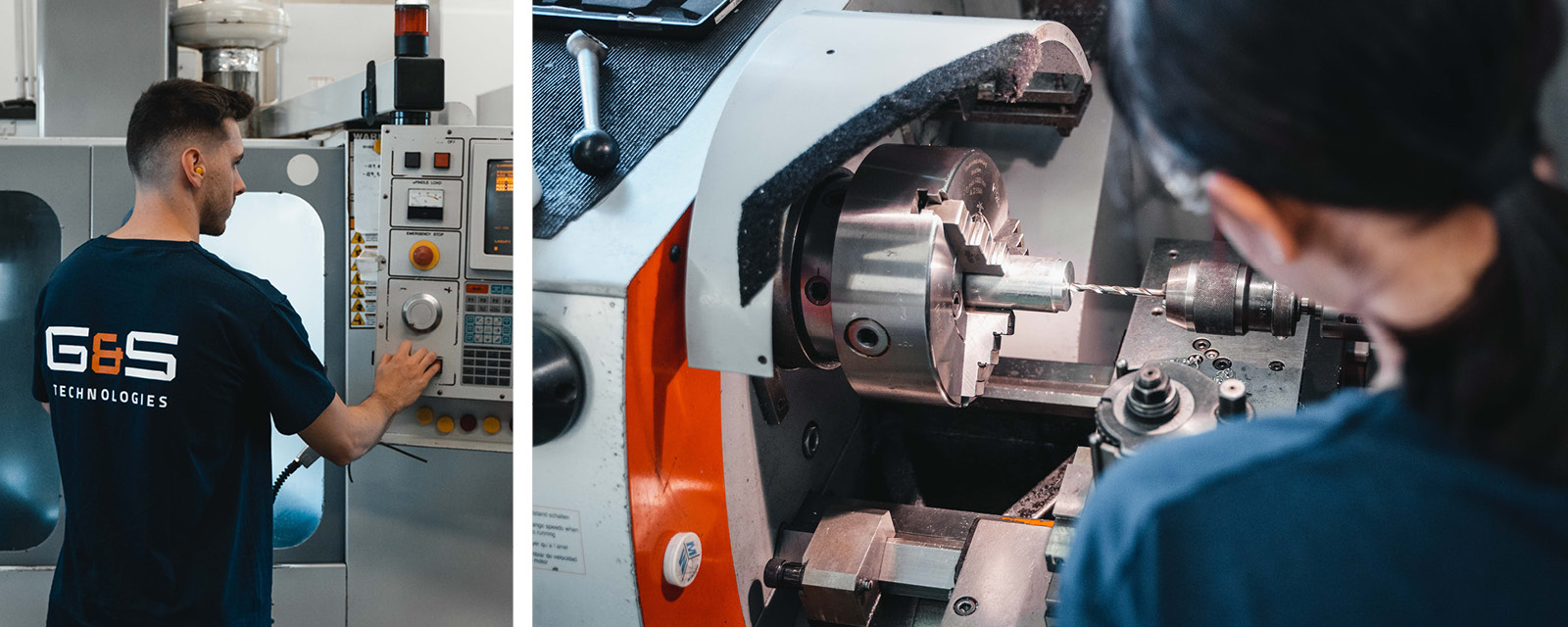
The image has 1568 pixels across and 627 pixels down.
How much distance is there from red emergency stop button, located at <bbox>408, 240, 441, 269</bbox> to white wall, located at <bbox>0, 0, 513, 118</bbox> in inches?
89.8

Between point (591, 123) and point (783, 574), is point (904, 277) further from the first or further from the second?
point (783, 574)

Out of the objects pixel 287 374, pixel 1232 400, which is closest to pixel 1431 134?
pixel 1232 400

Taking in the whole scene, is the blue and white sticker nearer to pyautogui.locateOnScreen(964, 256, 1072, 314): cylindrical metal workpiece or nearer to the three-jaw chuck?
the three-jaw chuck

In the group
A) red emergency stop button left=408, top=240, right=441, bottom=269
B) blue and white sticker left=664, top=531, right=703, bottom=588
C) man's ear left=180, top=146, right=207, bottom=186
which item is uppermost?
man's ear left=180, top=146, right=207, bottom=186

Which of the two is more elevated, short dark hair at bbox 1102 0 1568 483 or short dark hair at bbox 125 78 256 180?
short dark hair at bbox 125 78 256 180

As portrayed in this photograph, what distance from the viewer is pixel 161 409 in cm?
172

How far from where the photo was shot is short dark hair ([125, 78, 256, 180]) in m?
1.79

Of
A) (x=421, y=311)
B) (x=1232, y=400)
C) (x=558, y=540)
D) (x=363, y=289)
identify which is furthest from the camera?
(x=363, y=289)

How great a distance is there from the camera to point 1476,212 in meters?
0.55

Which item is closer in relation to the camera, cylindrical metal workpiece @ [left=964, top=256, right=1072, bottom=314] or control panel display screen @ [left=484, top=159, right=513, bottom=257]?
cylindrical metal workpiece @ [left=964, top=256, right=1072, bottom=314]

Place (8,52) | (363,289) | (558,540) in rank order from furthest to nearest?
1. (8,52)
2. (363,289)
3. (558,540)

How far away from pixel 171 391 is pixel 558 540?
0.75 meters

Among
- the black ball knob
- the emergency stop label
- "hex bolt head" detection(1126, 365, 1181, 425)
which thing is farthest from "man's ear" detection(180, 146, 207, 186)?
"hex bolt head" detection(1126, 365, 1181, 425)

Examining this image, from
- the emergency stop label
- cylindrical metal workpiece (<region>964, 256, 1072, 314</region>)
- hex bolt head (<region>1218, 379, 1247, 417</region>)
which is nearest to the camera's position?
hex bolt head (<region>1218, 379, 1247, 417</region>)
